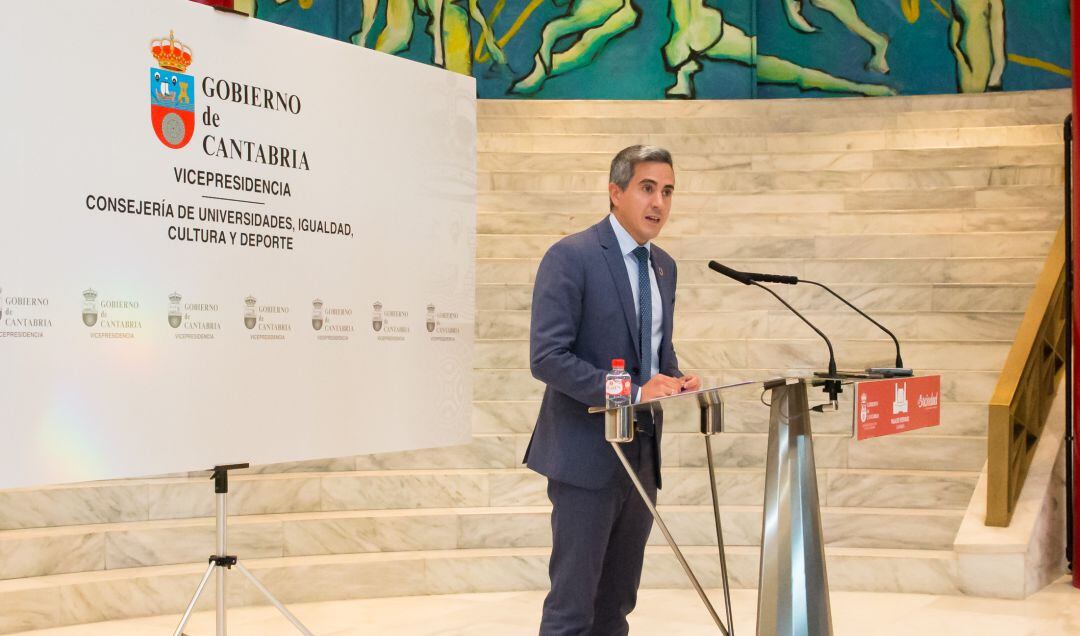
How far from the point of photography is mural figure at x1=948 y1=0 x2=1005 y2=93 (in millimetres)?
9859

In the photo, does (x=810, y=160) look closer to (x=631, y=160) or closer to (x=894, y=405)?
(x=631, y=160)

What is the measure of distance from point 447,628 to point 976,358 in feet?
10.8

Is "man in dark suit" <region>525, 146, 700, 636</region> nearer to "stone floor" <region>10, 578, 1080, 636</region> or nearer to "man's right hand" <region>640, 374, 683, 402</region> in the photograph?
"man's right hand" <region>640, 374, 683, 402</region>

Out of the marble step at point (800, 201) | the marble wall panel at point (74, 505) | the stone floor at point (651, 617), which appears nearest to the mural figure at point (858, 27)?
the marble step at point (800, 201)

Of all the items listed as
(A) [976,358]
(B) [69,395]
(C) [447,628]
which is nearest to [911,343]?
(A) [976,358]

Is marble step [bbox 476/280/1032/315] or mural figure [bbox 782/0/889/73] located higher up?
mural figure [bbox 782/0/889/73]

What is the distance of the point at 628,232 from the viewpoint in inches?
121

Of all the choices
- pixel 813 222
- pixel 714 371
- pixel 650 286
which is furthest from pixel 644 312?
pixel 813 222

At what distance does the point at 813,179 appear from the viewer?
25.8 feet

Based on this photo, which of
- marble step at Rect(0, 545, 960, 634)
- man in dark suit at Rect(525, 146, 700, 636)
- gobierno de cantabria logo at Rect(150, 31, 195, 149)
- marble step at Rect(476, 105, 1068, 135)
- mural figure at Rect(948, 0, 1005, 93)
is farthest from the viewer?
mural figure at Rect(948, 0, 1005, 93)

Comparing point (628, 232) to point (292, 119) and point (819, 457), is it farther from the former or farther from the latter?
point (819, 457)

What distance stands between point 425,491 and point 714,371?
174 centimetres

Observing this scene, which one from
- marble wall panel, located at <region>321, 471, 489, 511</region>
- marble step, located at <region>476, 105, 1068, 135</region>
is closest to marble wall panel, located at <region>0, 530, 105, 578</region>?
marble wall panel, located at <region>321, 471, 489, 511</region>

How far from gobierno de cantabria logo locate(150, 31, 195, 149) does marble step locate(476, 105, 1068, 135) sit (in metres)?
6.01
